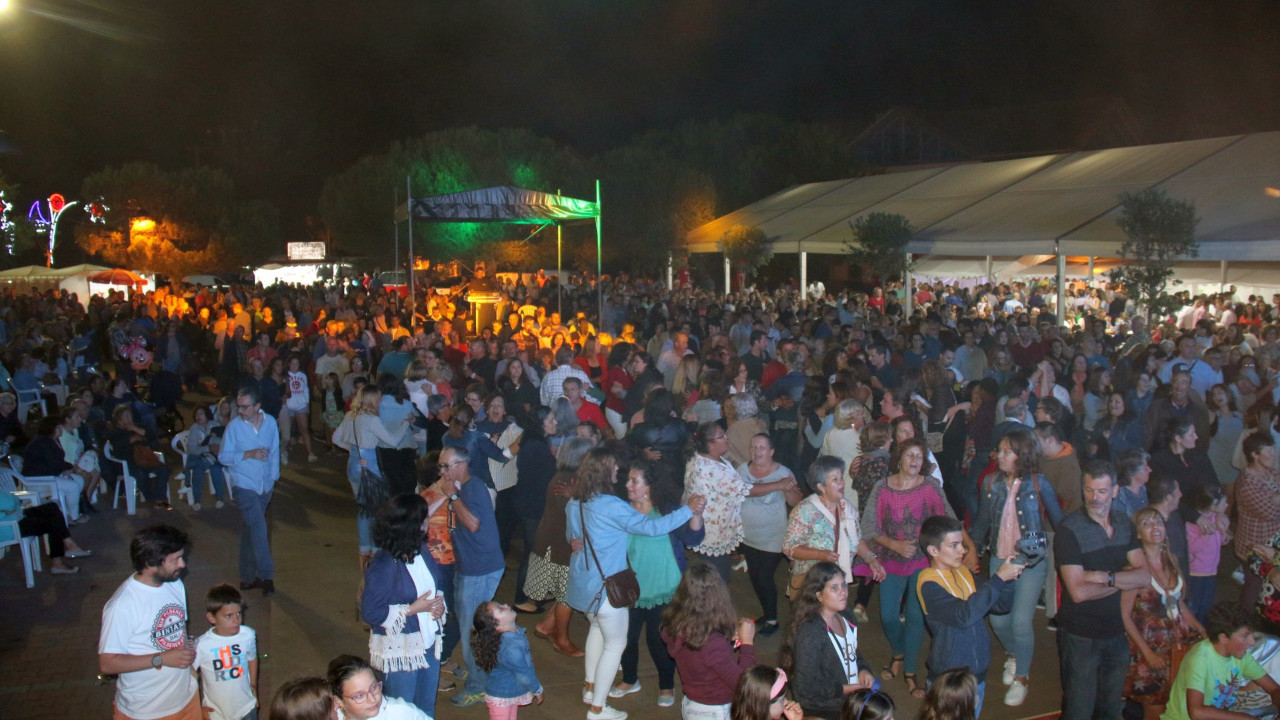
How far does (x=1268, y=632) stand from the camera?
488cm

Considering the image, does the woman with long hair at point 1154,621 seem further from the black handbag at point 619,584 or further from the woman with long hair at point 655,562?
the black handbag at point 619,584

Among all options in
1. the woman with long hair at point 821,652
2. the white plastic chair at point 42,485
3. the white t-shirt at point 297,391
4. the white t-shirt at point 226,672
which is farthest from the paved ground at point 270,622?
the white t-shirt at point 297,391

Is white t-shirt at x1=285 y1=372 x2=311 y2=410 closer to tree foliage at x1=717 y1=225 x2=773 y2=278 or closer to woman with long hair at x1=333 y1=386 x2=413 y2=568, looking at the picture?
woman with long hair at x1=333 y1=386 x2=413 y2=568

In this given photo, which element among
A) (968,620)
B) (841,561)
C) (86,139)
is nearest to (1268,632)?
A: (968,620)

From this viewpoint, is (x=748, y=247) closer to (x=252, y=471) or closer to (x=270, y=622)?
(x=252, y=471)

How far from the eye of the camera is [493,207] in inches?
566

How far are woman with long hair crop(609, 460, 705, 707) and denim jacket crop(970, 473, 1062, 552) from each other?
1.61 meters

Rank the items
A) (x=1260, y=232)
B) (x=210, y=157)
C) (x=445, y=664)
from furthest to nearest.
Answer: (x=210, y=157) → (x=1260, y=232) → (x=445, y=664)

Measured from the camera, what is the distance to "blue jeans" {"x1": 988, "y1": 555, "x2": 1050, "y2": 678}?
543 centimetres

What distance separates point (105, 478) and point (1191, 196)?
14.7m

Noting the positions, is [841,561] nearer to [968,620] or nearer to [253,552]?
[968,620]

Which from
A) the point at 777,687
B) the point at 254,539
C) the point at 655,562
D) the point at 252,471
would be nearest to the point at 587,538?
the point at 655,562

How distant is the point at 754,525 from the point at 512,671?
212 cm

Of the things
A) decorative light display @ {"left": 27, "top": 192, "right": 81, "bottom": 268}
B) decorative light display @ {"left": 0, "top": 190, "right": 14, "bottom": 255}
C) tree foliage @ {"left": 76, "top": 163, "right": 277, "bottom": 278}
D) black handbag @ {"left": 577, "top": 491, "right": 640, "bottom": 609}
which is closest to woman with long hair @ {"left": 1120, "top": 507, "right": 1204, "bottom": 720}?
black handbag @ {"left": 577, "top": 491, "right": 640, "bottom": 609}
